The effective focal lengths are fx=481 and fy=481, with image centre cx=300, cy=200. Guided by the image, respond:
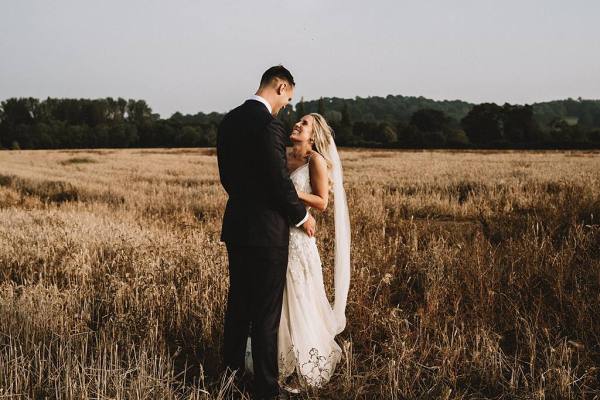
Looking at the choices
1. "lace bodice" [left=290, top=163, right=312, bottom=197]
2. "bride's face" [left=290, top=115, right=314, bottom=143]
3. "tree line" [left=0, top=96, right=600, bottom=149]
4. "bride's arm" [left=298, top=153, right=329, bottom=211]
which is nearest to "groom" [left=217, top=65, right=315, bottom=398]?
"bride's arm" [left=298, top=153, right=329, bottom=211]

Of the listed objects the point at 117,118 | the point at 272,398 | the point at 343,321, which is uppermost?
the point at 117,118

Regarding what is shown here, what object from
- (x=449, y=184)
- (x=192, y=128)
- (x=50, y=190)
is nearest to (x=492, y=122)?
(x=192, y=128)

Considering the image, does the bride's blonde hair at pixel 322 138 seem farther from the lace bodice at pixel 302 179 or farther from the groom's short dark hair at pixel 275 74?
the groom's short dark hair at pixel 275 74

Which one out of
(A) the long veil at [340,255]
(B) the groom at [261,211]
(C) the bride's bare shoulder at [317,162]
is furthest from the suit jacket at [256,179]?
(A) the long veil at [340,255]

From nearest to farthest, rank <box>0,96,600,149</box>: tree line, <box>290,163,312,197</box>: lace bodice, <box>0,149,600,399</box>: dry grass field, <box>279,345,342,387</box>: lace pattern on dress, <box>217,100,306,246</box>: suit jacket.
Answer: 1. <box>217,100,306,246</box>: suit jacket
2. <box>0,149,600,399</box>: dry grass field
3. <box>279,345,342,387</box>: lace pattern on dress
4. <box>290,163,312,197</box>: lace bodice
5. <box>0,96,600,149</box>: tree line

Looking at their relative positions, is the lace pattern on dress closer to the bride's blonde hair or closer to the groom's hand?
the groom's hand

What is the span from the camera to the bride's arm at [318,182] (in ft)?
12.7

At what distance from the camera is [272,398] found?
3.52 m

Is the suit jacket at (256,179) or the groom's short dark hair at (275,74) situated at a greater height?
the groom's short dark hair at (275,74)

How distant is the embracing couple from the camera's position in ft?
10.8

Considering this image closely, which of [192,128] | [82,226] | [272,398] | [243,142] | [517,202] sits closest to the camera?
[243,142]

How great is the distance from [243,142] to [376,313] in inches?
89.0

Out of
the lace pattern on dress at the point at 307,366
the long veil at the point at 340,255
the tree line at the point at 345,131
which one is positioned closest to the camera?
the lace pattern on dress at the point at 307,366

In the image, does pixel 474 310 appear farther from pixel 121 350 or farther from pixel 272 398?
pixel 121 350
